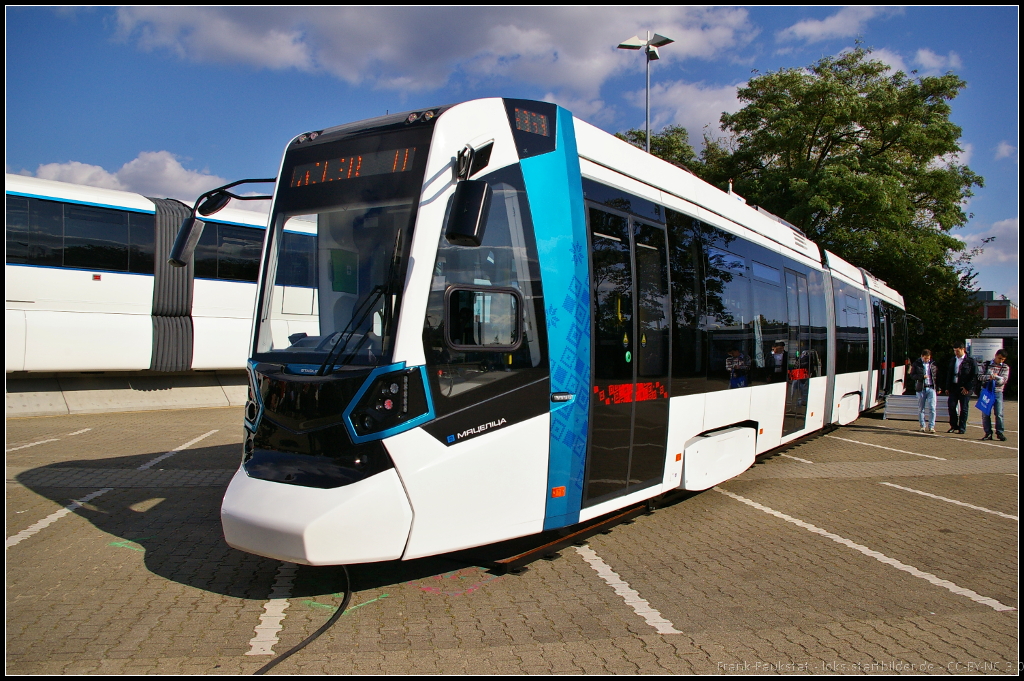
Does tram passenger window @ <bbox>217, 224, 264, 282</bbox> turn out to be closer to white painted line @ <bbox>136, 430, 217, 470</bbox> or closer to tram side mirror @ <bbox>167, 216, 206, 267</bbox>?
white painted line @ <bbox>136, 430, 217, 470</bbox>

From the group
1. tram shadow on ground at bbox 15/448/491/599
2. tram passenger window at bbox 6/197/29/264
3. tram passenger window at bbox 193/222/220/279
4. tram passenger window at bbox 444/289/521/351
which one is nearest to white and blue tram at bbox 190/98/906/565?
tram passenger window at bbox 444/289/521/351

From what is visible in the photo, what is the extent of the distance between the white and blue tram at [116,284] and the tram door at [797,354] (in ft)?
40.1

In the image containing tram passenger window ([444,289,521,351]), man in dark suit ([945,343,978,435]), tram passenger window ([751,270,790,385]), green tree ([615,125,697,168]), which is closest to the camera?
tram passenger window ([444,289,521,351])

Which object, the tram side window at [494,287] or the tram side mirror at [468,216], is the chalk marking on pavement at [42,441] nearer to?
the tram side window at [494,287]

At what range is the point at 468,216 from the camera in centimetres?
392

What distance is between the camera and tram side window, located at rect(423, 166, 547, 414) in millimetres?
4258

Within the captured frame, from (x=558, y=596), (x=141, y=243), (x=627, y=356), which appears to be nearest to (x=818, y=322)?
(x=627, y=356)

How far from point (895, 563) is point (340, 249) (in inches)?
203

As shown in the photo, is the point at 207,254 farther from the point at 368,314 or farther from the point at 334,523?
the point at 334,523

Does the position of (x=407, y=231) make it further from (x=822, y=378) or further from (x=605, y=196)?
(x=822, y=378)

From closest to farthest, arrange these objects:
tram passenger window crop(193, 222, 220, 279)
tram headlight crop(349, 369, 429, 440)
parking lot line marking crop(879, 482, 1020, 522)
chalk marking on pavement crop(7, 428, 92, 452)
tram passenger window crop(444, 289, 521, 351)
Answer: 1. tram headlight crop(349, 369, 429, 440)
2. tram passenger window crop(444, 289, 521, 351)
3. parking lot line marking crop(879, 482, 1020, 522)
4. chalk marking on pavement crop(7, 428, 92, 452)
5. tram passenger window crop(193, 222, 220, 279)

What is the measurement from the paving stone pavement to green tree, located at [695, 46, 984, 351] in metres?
18.0

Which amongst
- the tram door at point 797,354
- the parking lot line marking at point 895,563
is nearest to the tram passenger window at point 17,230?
the parking lot line marking at point 895,563

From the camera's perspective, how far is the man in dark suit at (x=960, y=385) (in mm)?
13969
